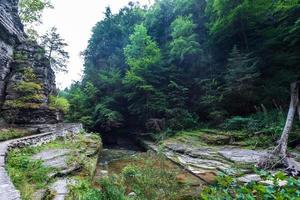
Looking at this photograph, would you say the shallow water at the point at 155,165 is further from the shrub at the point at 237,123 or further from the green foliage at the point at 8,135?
the shrub at the point at 237,123

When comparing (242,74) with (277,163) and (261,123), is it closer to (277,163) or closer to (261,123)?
(261,123)

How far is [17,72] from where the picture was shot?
12.6m

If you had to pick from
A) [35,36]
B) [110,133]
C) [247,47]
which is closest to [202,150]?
[247,47]

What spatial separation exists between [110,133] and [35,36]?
39.5 feet

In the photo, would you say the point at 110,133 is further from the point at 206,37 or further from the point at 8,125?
the point at 206,37

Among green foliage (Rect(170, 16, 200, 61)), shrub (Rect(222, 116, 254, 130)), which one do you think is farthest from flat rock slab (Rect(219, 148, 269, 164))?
green foliage (Rect(170, 16, 200, 61))

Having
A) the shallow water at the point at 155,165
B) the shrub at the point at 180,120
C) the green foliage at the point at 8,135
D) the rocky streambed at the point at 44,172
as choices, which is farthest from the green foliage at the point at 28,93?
the shrub at the point at 180,120

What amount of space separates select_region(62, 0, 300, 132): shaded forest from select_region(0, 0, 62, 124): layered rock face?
19.5 feet

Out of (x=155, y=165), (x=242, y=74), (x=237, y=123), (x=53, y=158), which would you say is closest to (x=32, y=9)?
(x=53, y=158)

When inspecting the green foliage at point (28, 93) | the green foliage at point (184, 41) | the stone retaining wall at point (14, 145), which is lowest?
the stone retaining wall at point (14, 145)

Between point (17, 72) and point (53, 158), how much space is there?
788cm

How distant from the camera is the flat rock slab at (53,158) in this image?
6477 mm

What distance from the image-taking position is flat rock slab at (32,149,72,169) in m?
6.48

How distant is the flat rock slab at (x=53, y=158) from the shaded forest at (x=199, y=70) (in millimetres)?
8966
